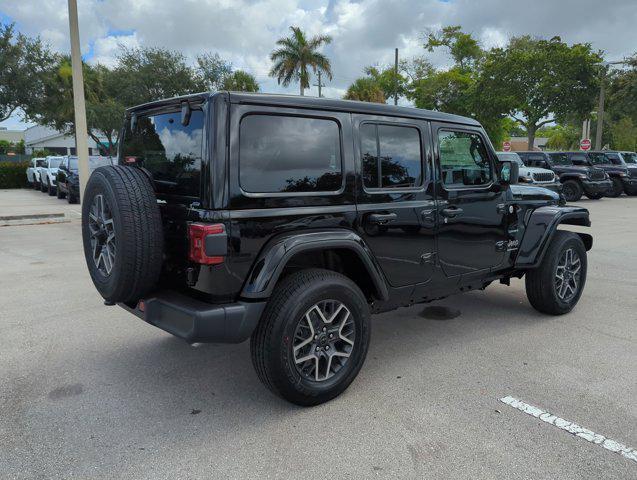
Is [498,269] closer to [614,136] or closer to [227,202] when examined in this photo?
[227,202]

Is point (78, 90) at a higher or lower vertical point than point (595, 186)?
higher

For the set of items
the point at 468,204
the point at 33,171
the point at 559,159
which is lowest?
the point at 468,204

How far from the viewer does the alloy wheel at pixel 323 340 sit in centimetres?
313

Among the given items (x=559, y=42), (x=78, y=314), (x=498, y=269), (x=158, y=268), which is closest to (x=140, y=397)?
(x=158, y=268)

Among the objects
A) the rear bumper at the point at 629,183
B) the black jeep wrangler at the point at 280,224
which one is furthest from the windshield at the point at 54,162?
the rear bumper at the point at 629,183

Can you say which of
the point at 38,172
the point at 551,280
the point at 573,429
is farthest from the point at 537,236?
the point at 38,172

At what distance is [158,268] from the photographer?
305cm

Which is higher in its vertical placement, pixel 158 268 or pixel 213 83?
pixel 213 83

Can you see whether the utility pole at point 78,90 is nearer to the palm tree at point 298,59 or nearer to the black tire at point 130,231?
the black tire at point 130,231

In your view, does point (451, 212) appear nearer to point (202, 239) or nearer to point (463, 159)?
point (463, 159)

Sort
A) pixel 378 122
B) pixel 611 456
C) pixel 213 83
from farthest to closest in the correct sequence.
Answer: pixel 213 83, pixel 378 122, pixel 611 456

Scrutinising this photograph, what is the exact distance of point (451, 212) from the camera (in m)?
3.96

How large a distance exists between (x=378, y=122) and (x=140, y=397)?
2.47 m

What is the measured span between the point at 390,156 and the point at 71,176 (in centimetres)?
1593
